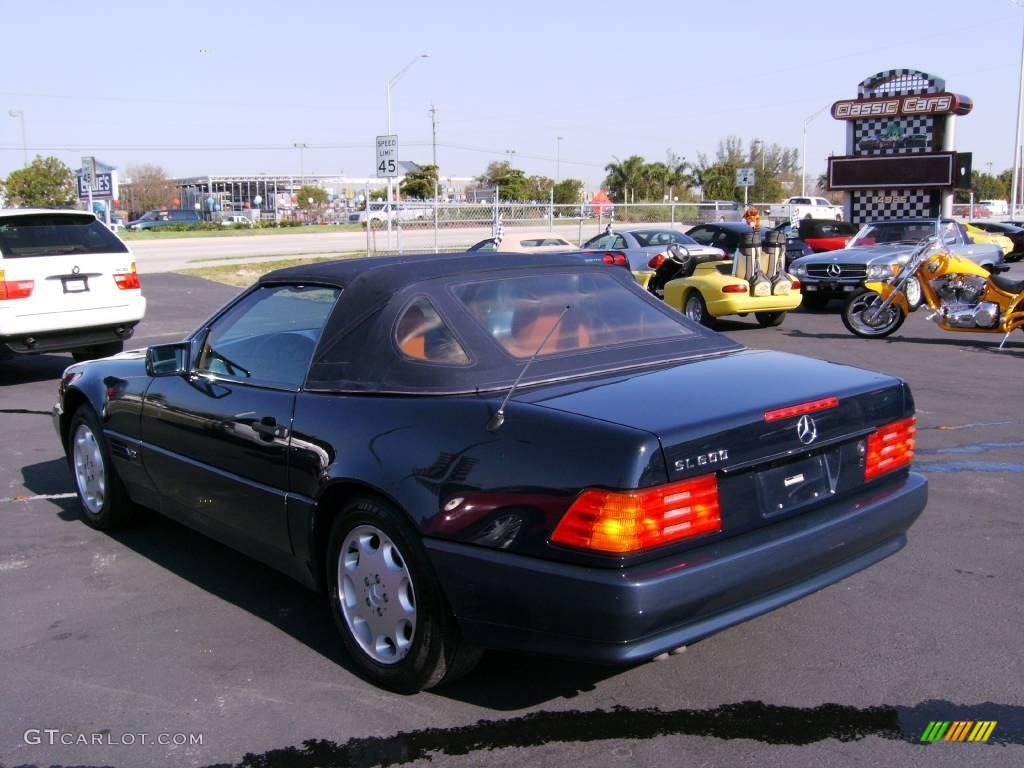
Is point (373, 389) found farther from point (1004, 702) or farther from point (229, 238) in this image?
point (229, 238)

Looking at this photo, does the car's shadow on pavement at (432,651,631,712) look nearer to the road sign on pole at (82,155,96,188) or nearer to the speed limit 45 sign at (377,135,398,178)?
the speed limit 45 sign at (377,135,398,178)

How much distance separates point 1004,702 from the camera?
11.1 ft

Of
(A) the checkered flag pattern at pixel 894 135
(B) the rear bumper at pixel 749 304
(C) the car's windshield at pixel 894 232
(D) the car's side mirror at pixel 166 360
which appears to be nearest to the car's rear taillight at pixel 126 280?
(D) the car's side mirror at pixel 166 360

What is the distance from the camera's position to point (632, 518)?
2.91 m

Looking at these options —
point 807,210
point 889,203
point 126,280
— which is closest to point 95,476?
point 126,280

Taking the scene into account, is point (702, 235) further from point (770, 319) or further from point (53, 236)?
point (53, 236)

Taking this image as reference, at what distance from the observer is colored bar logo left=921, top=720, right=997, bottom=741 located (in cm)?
Answer: 318

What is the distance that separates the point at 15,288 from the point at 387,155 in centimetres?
1258

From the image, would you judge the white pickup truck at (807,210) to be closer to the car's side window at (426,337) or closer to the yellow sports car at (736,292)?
the yellow sports car at (736,292)

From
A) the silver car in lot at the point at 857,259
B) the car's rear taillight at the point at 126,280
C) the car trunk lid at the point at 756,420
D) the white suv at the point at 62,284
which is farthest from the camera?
the silver car in lot at the point at 857,259

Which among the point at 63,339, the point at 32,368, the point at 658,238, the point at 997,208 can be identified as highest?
the point at 997,208

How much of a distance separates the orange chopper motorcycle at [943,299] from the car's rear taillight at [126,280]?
8.73 meters

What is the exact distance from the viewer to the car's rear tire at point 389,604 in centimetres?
333

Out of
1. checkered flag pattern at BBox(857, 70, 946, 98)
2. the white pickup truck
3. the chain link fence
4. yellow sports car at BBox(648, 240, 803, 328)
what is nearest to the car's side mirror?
yellow sports car at BBox(648, 240, 803, 328)
